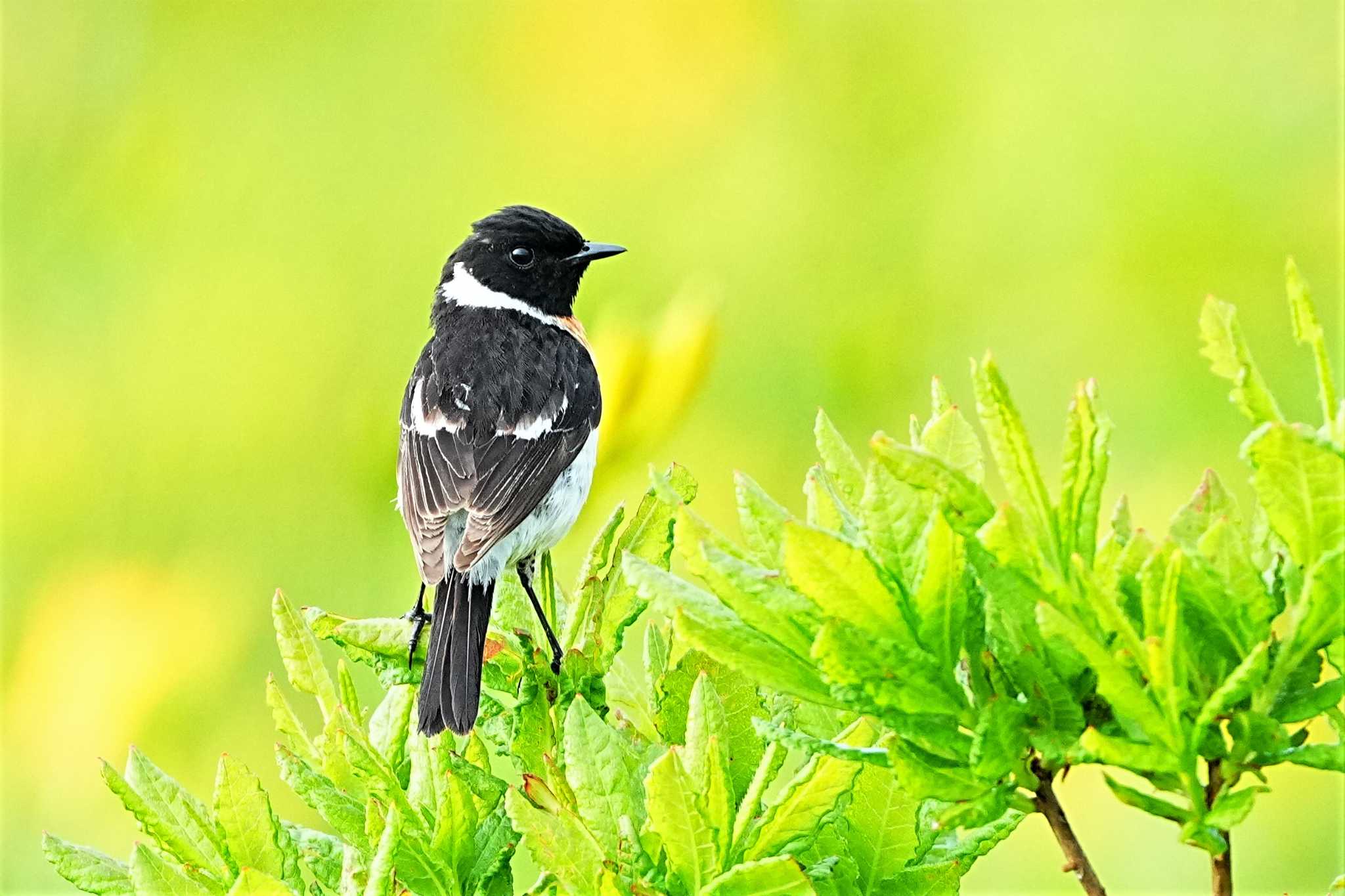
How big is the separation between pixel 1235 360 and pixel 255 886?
0.97 m

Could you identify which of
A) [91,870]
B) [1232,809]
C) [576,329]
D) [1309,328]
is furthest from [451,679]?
[576,329]

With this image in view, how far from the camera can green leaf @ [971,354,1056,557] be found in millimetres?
1229

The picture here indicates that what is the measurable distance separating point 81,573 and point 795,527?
4555mm

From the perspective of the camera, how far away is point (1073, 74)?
661 cm

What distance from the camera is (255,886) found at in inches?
53.8

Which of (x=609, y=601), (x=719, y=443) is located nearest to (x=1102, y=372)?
(x=719, y=443)

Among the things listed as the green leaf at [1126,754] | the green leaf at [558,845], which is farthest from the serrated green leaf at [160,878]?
the green leaf at [1126,754]

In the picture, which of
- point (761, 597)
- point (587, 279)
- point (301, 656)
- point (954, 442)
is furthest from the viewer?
point (587, 279)

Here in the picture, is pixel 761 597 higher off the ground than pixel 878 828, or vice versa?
pixel 761 597

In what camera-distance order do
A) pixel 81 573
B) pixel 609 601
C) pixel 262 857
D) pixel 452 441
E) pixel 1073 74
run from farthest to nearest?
1. pixel 1073 74
2. pixel 81 573
3. pixel 452 441
4. pixel 609 601
5. pixel 262 857

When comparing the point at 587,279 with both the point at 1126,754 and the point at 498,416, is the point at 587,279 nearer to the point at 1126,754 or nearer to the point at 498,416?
the point at 498,416

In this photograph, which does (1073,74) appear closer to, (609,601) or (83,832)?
(83,832)

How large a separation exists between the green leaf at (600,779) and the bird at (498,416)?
1.09 m

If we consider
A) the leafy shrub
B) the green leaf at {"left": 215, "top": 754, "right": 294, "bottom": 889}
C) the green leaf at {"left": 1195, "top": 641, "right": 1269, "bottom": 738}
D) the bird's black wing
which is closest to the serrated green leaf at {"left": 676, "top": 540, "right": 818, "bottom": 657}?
the leafy shrub
